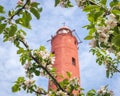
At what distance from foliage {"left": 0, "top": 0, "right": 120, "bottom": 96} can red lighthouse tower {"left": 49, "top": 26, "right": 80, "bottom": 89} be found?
12529 mm

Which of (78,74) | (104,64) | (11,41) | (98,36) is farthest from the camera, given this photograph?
(78,74)

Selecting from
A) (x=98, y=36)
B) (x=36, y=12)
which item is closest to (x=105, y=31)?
(x=98, y=36)

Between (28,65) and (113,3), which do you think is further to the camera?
(28,65)

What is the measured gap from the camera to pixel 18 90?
5.05 m

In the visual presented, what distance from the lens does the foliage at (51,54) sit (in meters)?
2.12

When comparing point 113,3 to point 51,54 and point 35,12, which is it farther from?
point 51,54

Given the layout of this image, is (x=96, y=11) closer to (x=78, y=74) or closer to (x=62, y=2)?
(x=62, y=2)

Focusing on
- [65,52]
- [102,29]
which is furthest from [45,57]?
[65,52]

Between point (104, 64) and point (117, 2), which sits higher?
point (104, 64)

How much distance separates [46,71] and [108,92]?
116 cm

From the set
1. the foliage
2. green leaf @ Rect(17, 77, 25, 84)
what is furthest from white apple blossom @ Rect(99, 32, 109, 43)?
green leaf @ Rect(17, 77, 25, 84)

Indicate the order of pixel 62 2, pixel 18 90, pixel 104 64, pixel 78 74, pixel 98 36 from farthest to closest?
pixel 78 74 < pixel 104 64 < pixel 18 90 < pixel 62 2 < pixel 98 36

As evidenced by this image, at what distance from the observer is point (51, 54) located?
504cm

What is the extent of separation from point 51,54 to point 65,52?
615 inches
